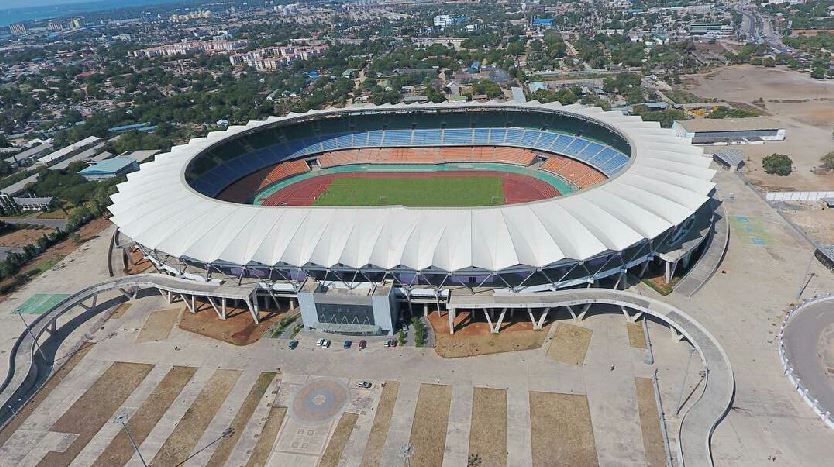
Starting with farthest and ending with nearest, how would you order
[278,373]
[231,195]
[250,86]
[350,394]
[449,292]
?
[250,86] → [231,195] → [449,292] → [278,373] → [350,394]

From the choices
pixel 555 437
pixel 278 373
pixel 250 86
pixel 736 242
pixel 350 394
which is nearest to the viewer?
pixel 555 437

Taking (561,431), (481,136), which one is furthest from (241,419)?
(481,136)

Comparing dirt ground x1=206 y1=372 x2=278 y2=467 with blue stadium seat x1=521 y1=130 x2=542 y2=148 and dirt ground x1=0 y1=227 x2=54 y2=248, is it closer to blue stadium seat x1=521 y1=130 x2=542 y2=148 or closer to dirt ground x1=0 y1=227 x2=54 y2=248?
dirt ground x1=0 y1=227 x2=54 y2=248

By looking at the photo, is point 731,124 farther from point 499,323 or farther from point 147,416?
point 147,416

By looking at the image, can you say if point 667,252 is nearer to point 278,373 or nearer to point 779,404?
point 779,404

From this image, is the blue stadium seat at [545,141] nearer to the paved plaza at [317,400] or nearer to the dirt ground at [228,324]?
the paved plaza at [317,400]

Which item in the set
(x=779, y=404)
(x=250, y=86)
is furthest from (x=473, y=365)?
(x=250, y=86)

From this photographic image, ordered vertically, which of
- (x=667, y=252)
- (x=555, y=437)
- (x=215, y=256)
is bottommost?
(x=555, y=437)
